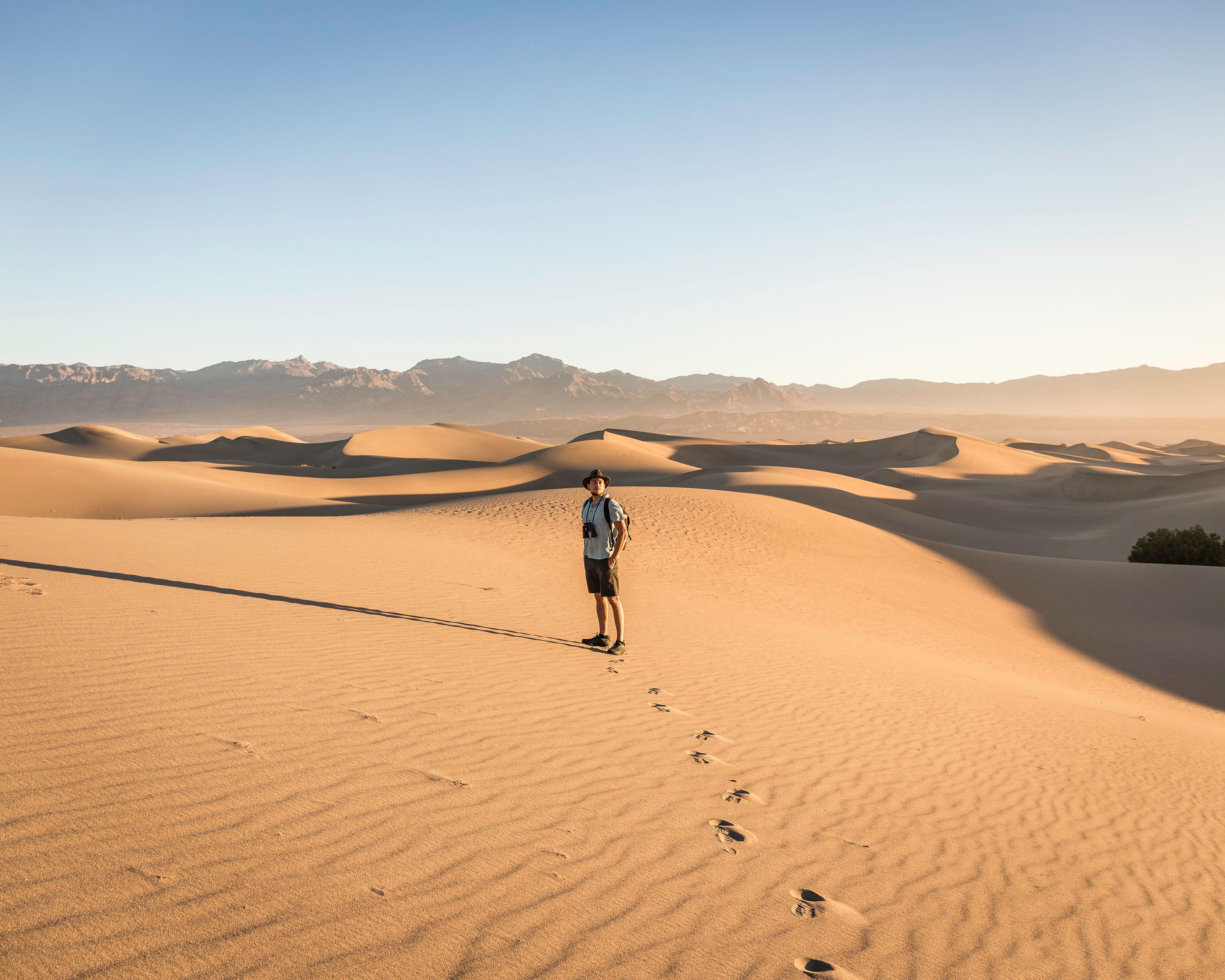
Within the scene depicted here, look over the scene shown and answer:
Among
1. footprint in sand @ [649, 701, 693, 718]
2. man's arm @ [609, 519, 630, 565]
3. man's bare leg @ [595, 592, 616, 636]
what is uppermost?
man's arm @ [609, 519, 630, 565]

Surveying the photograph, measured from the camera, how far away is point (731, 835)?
4.07 meters

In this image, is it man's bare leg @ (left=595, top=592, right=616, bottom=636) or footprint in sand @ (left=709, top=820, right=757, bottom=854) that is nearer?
Result: footprint in sand @ (left=709, top=820, right=757, bottom=854)

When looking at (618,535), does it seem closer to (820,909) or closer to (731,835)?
(731,835)

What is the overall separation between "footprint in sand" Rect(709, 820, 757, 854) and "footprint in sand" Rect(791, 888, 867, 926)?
0.41 metres

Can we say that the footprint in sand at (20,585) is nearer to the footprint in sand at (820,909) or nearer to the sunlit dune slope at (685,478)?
the footprint in sand at (820,909)

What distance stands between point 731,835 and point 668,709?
2127 mm

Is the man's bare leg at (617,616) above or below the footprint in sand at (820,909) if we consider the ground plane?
above

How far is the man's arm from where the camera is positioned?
24.5 ft

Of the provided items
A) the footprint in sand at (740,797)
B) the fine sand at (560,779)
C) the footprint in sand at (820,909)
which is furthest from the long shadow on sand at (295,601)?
the footprint in sand at (820,909)

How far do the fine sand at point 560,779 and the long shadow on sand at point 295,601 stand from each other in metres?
0.06

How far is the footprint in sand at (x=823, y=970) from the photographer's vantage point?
9.90 feet

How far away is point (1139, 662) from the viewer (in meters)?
12.4

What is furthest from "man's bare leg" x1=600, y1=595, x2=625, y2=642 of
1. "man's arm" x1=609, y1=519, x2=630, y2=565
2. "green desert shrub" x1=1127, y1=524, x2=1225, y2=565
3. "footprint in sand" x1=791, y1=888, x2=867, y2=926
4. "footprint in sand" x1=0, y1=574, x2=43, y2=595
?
"green desert shrub" x1=1127, y1=524, x2=1225, y2=565

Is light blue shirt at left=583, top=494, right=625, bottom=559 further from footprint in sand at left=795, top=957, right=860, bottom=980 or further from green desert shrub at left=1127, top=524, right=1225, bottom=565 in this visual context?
green desert shrub at left=1127, top=524, right=1225, bottom=565
